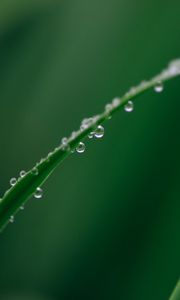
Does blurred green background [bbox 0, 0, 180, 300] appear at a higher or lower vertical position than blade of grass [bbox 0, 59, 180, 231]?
higher

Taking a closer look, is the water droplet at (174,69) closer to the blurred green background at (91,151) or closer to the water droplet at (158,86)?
the water droplet at (158,86)

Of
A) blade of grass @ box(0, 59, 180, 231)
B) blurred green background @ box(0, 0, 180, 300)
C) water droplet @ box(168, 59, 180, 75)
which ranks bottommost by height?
blade of grass @ box(0, 59, 180, 231)

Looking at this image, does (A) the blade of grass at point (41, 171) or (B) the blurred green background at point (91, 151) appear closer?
(A) the blade of grass at point (41, 171)

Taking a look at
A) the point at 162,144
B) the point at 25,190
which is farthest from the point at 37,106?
the point at 25,190

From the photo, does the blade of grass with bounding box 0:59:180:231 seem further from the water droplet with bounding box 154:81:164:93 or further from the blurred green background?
the blurred green background

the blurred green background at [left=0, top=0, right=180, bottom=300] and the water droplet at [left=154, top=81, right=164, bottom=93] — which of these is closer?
the water droplet at [left=154, top=81, right=164, bottom=93]

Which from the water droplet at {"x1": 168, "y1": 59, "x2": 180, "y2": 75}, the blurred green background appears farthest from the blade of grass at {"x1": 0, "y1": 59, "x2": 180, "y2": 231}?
the blurred green background

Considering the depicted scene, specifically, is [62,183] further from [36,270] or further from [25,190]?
[25,190]

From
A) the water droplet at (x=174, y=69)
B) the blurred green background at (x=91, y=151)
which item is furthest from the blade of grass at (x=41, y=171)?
the blurred green background at (x=91, y=151)

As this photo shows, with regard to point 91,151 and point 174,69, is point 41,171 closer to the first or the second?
point 174,69
